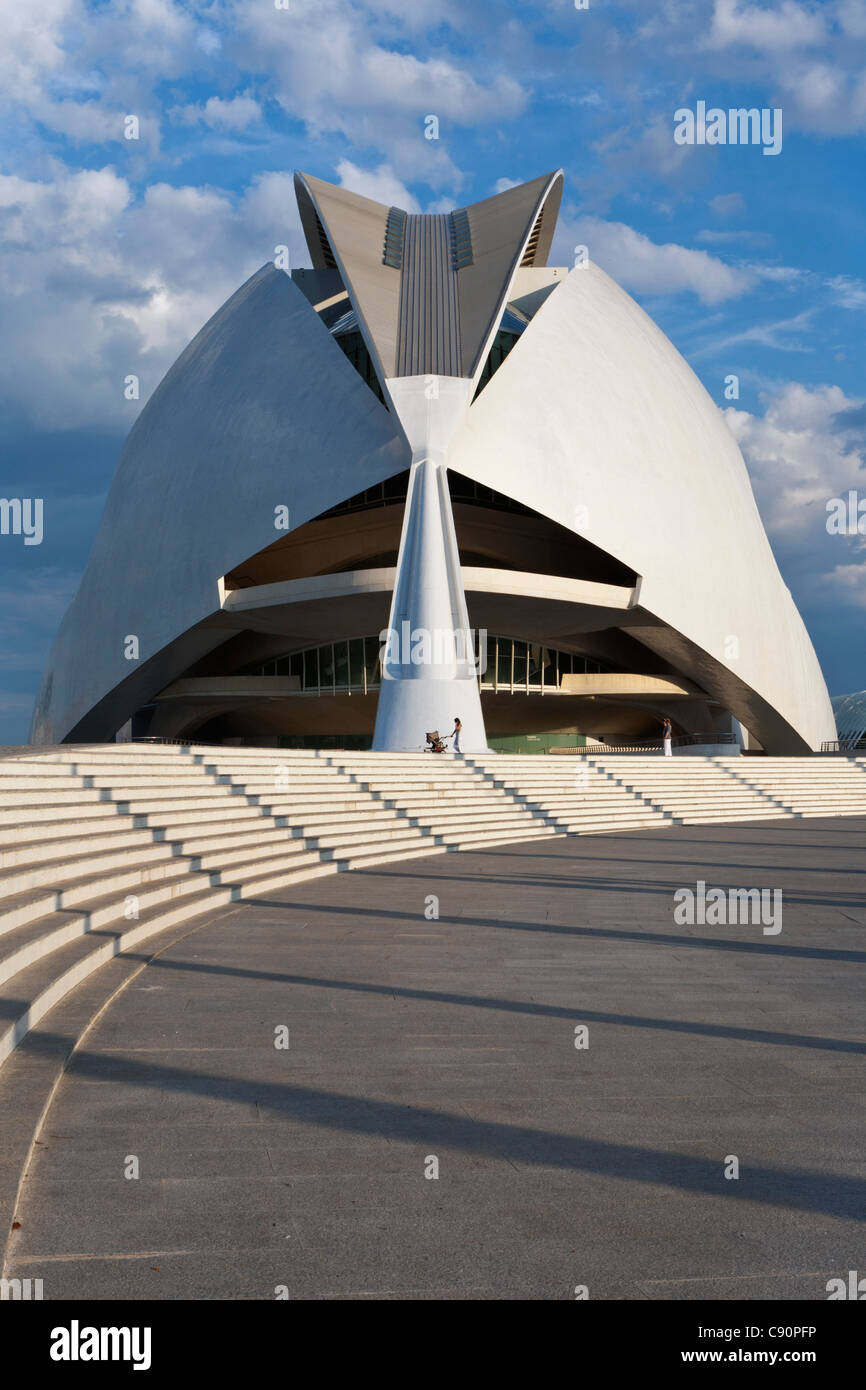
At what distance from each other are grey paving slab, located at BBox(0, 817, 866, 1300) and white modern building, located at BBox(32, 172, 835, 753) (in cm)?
1640

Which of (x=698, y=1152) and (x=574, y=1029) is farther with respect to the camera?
(x=574, y=1029)

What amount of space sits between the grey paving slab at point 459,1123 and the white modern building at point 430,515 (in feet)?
53.8

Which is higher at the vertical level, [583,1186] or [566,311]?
[566,311]

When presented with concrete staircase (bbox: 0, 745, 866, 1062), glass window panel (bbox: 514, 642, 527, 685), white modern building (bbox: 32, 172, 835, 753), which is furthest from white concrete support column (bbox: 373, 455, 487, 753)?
glass window panel (bbox: 514, 642, 527, 685)

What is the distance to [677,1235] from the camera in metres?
3.31

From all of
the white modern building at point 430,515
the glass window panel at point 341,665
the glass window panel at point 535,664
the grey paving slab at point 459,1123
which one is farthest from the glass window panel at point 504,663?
the grey paving slab at point 459,1123

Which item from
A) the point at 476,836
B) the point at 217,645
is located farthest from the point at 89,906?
the point at 217,645

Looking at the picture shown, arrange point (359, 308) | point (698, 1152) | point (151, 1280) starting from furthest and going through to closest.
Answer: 1. point (359, 308)
2. point (698, 1152)
3. point (151, 1280)

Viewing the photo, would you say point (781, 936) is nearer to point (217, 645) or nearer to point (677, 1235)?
point (677, 1235)

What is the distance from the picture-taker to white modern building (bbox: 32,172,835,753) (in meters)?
27.6

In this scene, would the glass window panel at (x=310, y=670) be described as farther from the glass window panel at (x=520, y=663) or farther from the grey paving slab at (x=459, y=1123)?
the grey paving slab at (x=459, y=1123)
